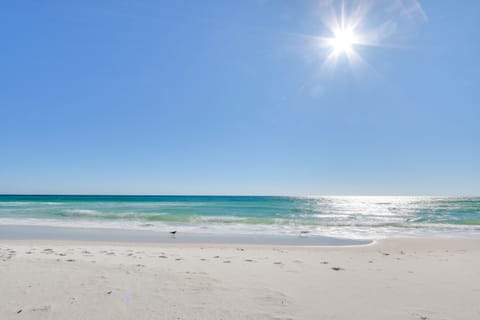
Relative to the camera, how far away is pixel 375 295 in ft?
13.0

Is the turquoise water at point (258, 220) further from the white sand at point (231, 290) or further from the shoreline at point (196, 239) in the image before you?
the white sand at point (231, 290)

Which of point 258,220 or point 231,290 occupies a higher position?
point 231,290

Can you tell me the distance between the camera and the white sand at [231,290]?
10.7 ft

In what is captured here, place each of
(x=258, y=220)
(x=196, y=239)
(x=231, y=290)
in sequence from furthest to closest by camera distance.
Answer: (x=258, y=220)
(x=196, y=239)
(x=231, y=290)

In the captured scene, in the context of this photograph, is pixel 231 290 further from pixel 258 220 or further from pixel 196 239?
pixel 258 220

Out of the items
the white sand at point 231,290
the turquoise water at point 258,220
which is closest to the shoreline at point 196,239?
the turquoise water at point 258,220

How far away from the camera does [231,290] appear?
403 centimetres

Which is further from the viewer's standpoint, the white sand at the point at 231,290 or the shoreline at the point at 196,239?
the shoreline at the point at 196,239

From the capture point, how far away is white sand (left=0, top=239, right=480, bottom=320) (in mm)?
3250

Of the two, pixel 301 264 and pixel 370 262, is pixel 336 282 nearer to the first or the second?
pixel 301 264

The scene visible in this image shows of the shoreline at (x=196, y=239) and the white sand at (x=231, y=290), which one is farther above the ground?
the white sand at (x=231, y=290)

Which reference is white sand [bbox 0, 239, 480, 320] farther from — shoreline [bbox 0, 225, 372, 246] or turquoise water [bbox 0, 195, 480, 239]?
turquoise water [bbox 0, 195, 480, 239]

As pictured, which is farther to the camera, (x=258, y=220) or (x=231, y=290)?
(x=258, y=220)

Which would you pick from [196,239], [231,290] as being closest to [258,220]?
[196,239]
